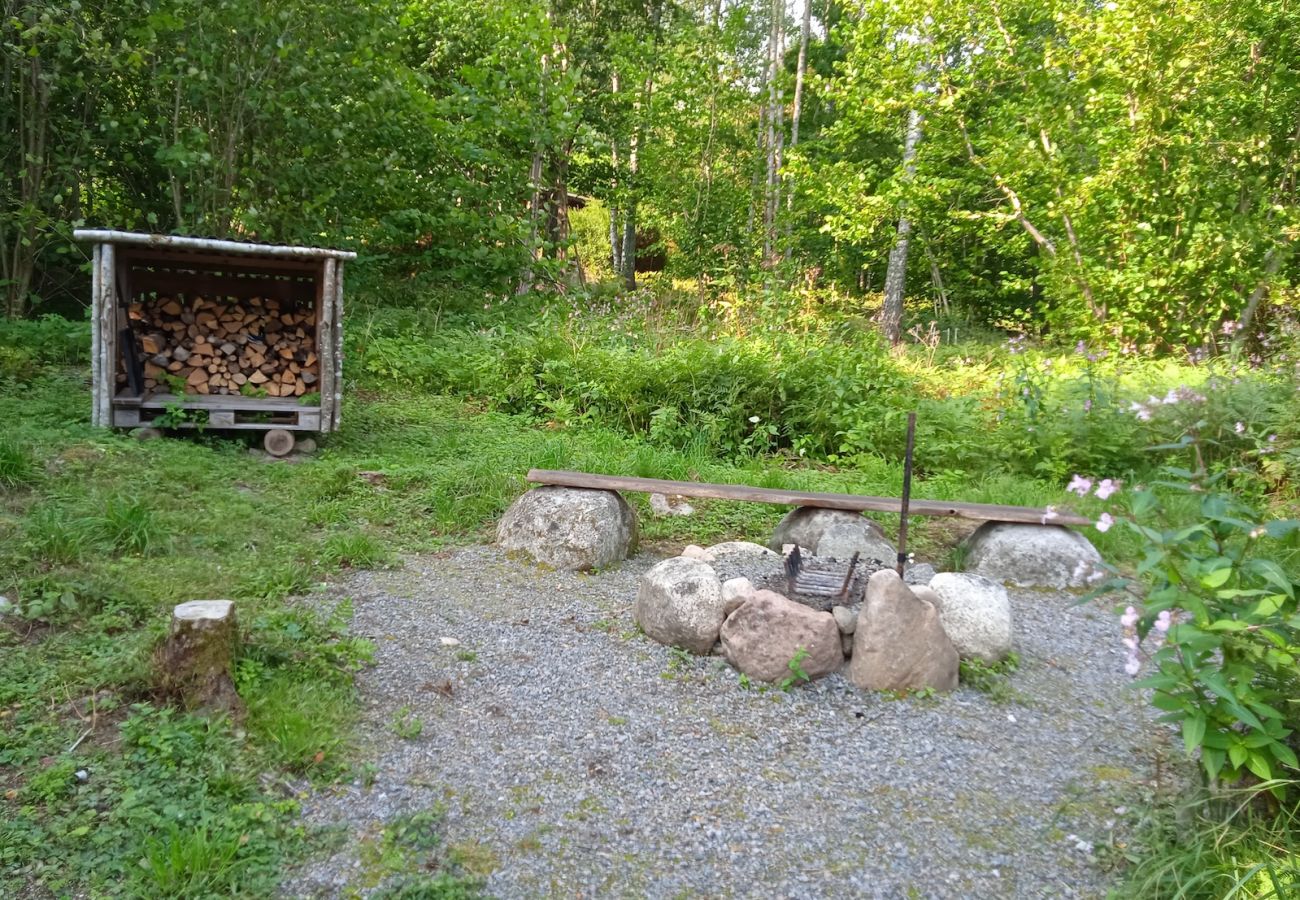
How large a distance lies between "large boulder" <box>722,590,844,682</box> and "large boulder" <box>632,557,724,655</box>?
0.44ft

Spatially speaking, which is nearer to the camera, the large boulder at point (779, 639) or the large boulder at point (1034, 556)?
the large boulder at point (779, 639)

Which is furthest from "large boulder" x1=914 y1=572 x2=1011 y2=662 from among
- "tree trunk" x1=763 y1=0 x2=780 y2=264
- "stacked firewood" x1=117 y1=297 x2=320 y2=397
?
"tree trunk" x1=763 y1=0 x2=780 y2=264

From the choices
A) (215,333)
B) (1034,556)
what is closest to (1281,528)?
(1034,556)

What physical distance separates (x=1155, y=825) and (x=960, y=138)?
11919mm

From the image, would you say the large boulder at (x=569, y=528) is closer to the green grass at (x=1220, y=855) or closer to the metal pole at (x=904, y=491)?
the metal pole at (x=904, y=491)

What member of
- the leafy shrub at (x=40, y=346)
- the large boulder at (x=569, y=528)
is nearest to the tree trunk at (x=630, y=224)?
the leafy shrub at (x=40, y=346)

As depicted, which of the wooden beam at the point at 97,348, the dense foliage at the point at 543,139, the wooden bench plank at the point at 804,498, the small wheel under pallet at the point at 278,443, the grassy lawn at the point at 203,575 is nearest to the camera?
the grassy lawn at the point at 203,575

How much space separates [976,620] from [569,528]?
2.25 meters

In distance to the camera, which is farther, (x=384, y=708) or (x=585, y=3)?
(x=585, y=3)

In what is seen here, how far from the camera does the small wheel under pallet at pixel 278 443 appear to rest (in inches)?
262

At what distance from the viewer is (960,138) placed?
12633mm

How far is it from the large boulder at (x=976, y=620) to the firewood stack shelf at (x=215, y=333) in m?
4.89

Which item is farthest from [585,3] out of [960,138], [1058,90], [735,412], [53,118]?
[735,412]

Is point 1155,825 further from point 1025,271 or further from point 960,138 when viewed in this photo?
point 1025,271
